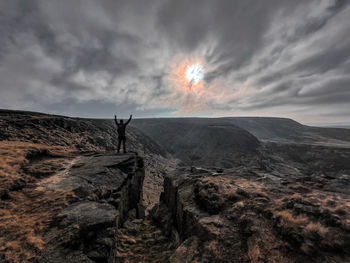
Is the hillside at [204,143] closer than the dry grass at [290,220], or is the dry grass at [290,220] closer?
the dry grass at [290,220]

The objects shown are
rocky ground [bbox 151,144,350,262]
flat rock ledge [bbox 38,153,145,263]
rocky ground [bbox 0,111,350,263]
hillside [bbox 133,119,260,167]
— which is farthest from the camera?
hillside [bbox 133,119,260,167]

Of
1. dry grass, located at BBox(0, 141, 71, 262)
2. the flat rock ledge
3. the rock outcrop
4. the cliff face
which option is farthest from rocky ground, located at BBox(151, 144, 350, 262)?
dry grass, located at BBox(0, 141, 71, 262)

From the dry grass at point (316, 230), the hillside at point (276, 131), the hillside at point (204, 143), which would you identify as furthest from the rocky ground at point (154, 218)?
the hillside at point (276, 131)

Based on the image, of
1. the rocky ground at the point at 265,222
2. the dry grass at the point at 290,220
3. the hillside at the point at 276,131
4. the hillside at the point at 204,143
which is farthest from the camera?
the hillside at the point at 276,131

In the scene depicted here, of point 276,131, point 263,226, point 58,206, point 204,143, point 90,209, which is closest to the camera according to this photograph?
point 263,226

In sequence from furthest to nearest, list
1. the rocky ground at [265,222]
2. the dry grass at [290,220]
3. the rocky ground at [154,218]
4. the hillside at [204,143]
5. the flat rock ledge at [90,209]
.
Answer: the hillside at [204,143], the dry grass at [290,220], the flat rock ledge at [90,209], the rocky ground at [154,218], the rocky ground at [265,222]

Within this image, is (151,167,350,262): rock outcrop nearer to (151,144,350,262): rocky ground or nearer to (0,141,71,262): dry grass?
(151,144,350,262): rocky ground

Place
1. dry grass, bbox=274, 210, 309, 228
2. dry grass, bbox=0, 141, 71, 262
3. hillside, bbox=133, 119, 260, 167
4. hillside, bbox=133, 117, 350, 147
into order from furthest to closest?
1. hillside, bbox=133, 117, 350, 147
2. hillside, bbox=133, 119, 260, 167
3. dry grass, bbox=274, 210, 309, 228
4. dry grass, bbox=0, 141, 71, 262

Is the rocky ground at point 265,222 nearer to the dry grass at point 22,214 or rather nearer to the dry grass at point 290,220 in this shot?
the dry grass at point 290,220

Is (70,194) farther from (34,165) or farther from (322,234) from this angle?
(322,234)

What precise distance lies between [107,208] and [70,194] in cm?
243

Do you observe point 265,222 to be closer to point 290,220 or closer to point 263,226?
point 263,226

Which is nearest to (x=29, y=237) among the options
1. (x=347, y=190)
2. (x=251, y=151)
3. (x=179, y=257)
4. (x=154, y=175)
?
(x=179, y=257)

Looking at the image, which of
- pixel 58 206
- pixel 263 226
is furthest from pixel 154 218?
pixel 263 226
